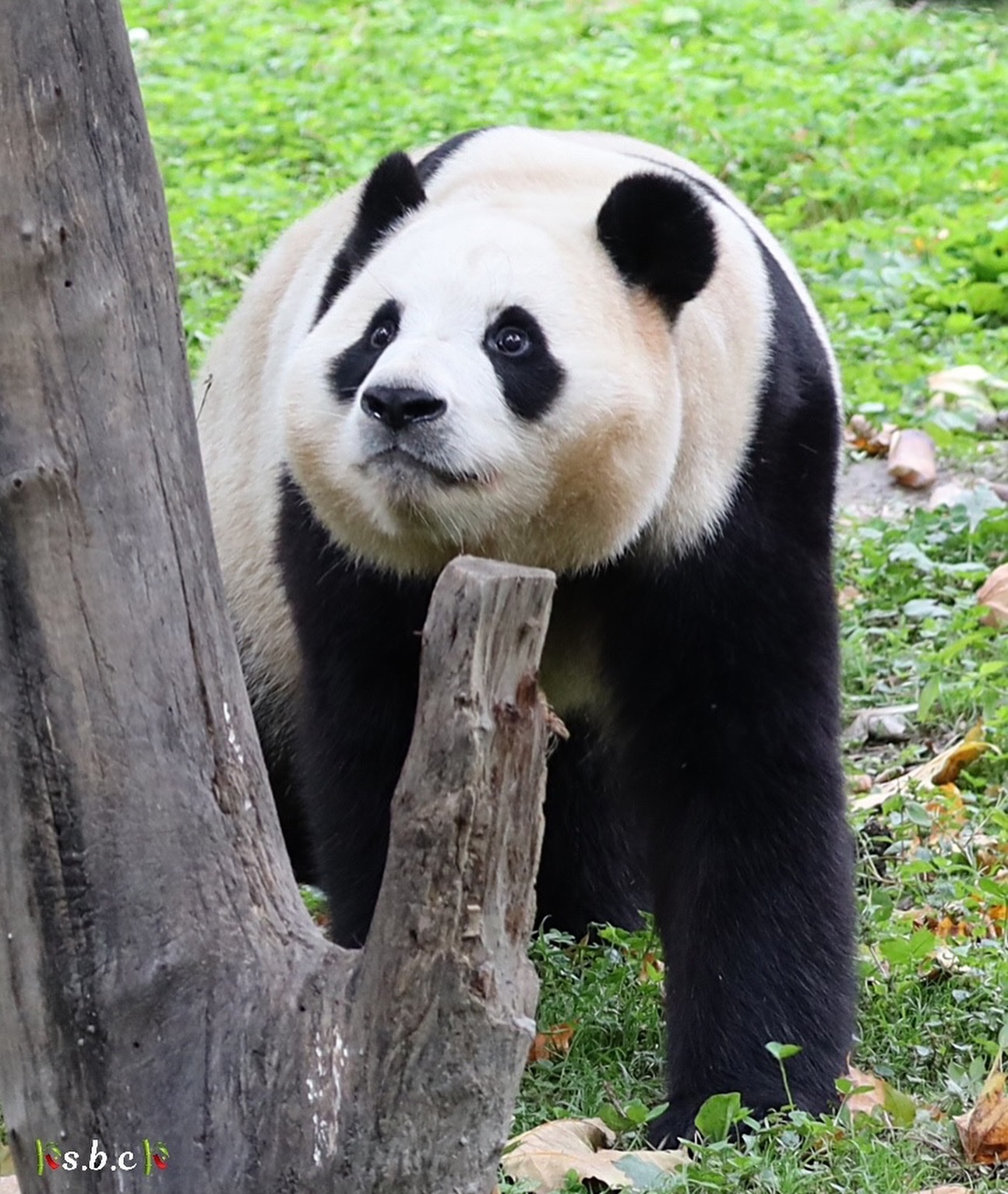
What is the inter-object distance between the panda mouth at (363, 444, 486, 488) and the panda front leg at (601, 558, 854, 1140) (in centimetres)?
62

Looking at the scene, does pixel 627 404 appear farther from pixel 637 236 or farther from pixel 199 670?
pixel 199 670

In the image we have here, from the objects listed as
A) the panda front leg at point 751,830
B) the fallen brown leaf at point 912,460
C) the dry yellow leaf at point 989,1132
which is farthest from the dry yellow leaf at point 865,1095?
the fallen brown leaf at point 912,460

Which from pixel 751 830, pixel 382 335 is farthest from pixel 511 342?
pixel 751 830

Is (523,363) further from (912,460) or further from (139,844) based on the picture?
(912,460)

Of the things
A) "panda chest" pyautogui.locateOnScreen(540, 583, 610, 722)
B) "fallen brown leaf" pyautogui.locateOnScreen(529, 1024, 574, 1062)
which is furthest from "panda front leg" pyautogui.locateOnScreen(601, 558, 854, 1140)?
"fallen brown leaf" pyautogui.locateOnScreen(529, 1024, 574, 1062)

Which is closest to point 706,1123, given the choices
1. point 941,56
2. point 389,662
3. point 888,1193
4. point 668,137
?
point 888,1193

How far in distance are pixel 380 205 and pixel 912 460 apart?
346cm

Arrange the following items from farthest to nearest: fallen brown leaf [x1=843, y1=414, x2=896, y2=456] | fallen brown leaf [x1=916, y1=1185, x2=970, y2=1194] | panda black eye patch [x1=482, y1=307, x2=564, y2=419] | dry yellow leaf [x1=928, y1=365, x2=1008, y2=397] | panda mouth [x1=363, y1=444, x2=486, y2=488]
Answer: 1. dry yellow leaf [x1=928, y1=365, x2=1008, y2=397]
2. fallen brown leaf [x1=843, y1=414, x2=896, y2=456]
3. panda black eye patch [x1=482, y1=307, x2=564, y2=419]
4. panda mouth [x1=363, y1=444, x2=486, y2=488]
5. fallen brown leaf [x1=916, y1=1185, x2=970, y2=1194]

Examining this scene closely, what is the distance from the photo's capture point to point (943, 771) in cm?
547

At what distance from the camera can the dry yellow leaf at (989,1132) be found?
3562 mm

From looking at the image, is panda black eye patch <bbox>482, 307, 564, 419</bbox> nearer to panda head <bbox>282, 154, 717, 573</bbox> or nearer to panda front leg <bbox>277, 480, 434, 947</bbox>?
panda head <bbox>282, 154, 717, 573</bbox>

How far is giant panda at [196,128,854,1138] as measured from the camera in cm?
377

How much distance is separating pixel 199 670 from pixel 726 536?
1405 mm

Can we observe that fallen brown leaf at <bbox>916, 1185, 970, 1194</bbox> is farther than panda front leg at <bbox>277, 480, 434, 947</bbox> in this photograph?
No
